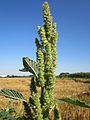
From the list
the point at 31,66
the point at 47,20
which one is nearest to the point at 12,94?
the point at 31,66

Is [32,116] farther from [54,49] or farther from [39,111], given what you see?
[54,49]

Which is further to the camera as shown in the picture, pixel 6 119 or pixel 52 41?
pixel 6 119

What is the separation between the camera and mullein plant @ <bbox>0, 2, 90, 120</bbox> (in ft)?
4.58

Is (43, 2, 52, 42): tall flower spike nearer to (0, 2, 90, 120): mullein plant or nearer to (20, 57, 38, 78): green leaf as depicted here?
(0, 2, 90, 120): mullein plant

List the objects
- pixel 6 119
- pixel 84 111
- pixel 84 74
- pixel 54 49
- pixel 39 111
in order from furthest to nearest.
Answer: pixel 84 74 < pixel 84 111 < pixel 6 119 < pixel 54 49 < pixel 39 111

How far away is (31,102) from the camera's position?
144 centimetres

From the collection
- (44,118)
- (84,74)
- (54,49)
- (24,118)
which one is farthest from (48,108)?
(84,74)

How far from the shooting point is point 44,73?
1.44 meters

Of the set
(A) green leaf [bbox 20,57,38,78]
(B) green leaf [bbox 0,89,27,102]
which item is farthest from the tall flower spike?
(B) green leaf [bbox 0,89,27,102]

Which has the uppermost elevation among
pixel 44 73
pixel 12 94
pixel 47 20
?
pixel 47 20

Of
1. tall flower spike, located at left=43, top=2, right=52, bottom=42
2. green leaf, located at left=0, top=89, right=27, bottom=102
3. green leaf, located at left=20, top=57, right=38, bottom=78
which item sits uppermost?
tall flower spike, located at left=43, top=2, right=52, bottom=42

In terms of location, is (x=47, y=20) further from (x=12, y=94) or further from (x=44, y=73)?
(x=12, y=94)

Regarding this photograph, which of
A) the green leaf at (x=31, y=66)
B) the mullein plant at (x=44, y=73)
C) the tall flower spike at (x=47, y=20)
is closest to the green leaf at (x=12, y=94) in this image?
the mullein plant at (x=44, y=73)

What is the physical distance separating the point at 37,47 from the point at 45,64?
11 cm
